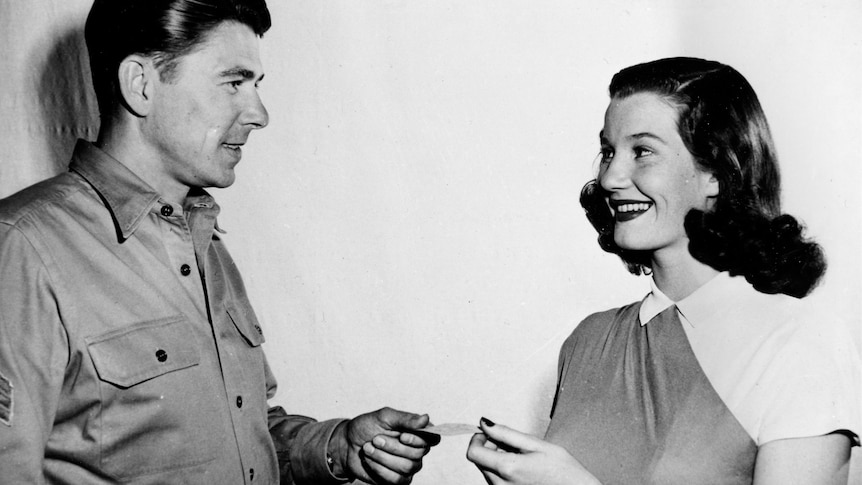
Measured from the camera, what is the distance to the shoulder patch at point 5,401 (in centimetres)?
113

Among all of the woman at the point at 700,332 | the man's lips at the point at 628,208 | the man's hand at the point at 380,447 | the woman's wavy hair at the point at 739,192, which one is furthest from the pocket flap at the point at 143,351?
the woman's wavy hair at the point at 739,192

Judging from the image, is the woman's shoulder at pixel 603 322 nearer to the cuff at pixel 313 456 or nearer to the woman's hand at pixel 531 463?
the woman's hand at pixel 531 463

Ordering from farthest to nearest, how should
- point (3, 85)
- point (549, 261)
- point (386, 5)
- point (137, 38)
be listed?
1. point (3, 85)
2. point (386, 5)
3. point (549, 261)
4. point (137, 38)

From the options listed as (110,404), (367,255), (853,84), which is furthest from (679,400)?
(110,404)

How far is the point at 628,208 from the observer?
1.32m

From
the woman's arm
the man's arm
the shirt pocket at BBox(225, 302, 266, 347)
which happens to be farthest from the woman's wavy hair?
the shirt pocket at BBox(225, 302, 266, 347)

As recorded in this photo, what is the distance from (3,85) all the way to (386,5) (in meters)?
0.97

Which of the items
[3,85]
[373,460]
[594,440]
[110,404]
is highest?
Result: [3,85]

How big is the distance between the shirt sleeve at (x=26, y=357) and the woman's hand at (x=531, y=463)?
644 millimetres

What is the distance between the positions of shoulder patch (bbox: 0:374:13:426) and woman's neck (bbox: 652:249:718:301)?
101cm

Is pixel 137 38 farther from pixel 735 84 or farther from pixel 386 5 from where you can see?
pixel 735 84

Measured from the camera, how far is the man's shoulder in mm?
1229

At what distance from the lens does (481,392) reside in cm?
156

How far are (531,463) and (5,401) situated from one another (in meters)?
0.76
